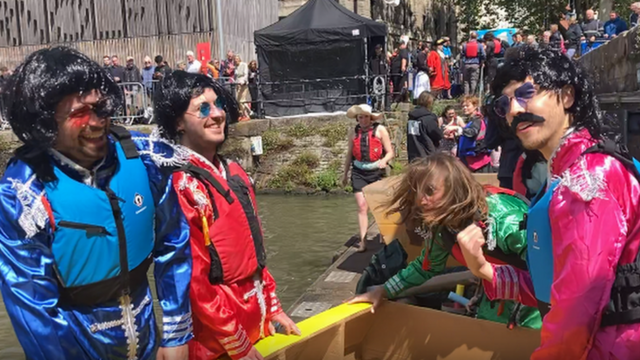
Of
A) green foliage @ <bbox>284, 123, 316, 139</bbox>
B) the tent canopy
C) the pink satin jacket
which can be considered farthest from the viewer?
the tent canopy

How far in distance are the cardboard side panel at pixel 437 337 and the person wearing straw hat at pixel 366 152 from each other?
12.0ft

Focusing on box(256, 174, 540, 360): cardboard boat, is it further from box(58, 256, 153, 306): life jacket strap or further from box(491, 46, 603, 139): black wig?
box(491, 46, 603, 139): black wig

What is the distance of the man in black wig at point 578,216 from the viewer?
158cm

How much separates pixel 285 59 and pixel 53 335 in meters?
14.3

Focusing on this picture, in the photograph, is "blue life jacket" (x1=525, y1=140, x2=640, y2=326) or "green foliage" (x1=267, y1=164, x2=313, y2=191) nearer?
"blue life jacket" (x1=525, y1=140, x2=640, y2=326)

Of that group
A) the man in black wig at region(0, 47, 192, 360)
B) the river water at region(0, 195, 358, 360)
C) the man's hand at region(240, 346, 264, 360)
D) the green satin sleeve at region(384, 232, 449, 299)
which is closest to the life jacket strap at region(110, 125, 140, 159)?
the man in black wig at region(0, 47, 192, 360)

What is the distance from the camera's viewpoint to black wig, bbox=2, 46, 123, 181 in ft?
6.16

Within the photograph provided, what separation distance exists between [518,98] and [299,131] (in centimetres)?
1231

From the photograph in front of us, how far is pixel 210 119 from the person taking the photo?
263 cm

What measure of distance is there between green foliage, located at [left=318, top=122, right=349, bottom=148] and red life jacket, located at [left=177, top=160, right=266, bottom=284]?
11137 millimetres

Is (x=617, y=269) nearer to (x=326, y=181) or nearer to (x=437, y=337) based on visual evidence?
(x=437, y=337)

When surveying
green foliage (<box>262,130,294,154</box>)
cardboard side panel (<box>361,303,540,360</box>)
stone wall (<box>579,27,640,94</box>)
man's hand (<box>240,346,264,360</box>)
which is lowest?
cardboard side panel (<box>361,303,540,360</box>)

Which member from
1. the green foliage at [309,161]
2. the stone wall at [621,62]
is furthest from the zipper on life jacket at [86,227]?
the green foliage at [309,161]

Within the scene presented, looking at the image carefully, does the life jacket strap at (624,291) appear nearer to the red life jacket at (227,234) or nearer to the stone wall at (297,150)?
the red life jacket at (227,234)
